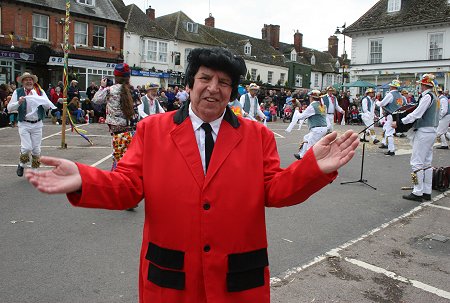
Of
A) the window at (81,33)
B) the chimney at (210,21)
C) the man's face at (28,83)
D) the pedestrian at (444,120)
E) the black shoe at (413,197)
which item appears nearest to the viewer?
the black shoe at (413,197)

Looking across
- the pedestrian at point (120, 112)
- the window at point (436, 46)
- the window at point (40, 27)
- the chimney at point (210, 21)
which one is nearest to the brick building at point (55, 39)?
the window at point (40, 27)

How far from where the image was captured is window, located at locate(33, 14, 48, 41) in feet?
93.5

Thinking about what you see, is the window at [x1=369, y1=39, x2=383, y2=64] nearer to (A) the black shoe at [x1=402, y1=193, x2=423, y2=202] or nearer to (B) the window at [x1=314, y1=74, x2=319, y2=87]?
(B) the window at [x1=314, y1=74, x2=319, y2=87]

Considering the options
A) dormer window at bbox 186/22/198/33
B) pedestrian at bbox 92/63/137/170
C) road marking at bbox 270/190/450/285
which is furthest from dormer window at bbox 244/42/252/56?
Answer: pedestrian at bbox 92/63/137/170

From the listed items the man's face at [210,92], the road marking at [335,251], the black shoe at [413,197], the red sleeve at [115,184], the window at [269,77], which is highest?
the window at [269,77]

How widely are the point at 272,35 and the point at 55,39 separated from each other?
31.0 meters

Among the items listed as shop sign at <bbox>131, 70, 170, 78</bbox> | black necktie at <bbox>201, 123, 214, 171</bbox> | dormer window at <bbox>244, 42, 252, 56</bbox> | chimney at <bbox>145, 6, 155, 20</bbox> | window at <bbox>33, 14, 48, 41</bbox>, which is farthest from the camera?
dormer window at <bbox>244, 42, 252, 56</bbox>

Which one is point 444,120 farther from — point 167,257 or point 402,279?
point 167,257

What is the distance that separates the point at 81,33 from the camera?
30938mm

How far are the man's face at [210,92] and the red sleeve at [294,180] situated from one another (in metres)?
0.39

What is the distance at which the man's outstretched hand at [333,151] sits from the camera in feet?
6.56

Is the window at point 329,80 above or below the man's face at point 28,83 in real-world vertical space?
above

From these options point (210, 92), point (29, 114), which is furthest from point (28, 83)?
point (210, 92)

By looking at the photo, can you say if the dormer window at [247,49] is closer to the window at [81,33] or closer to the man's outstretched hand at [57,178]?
the window at [81,33]
